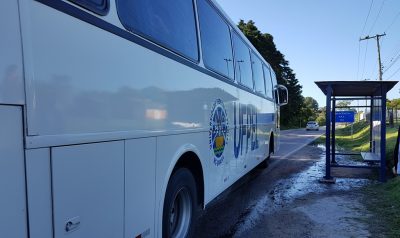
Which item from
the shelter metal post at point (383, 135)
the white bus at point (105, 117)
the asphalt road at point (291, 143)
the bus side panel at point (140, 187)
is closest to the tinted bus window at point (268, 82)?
the shelter metal post at point (383, 135)

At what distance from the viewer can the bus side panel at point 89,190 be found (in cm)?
223

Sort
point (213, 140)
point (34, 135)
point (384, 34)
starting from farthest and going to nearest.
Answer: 1. point (384, 34)
2. point (213, 140)
3. point (34, 135)

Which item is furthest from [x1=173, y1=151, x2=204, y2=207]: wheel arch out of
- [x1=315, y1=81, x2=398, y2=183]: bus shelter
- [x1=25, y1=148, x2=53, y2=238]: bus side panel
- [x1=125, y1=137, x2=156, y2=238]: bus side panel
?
[x1=315, y1=81, x2=398, y2=183]: bus shelter

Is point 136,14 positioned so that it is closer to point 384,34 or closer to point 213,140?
point 213,140

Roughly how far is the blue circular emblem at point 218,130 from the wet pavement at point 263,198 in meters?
1.09

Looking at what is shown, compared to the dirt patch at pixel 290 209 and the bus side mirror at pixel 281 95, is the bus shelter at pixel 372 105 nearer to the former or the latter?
the dirt patch at pixel 290 209

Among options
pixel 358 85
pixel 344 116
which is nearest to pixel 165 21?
pixel 358 85

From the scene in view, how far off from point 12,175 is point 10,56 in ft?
1.88

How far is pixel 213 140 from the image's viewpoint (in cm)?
534

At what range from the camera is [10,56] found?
1.88 meters

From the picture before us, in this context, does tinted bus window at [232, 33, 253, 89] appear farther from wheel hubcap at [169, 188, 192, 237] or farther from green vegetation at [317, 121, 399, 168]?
green vegetation at [317, 121, 399, 168]

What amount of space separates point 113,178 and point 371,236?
4230 mm

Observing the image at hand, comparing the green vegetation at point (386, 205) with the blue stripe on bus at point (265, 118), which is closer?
the green vegetation at point (386, 205)

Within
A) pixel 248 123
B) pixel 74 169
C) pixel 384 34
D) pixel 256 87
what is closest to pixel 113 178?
pixel 74 169
